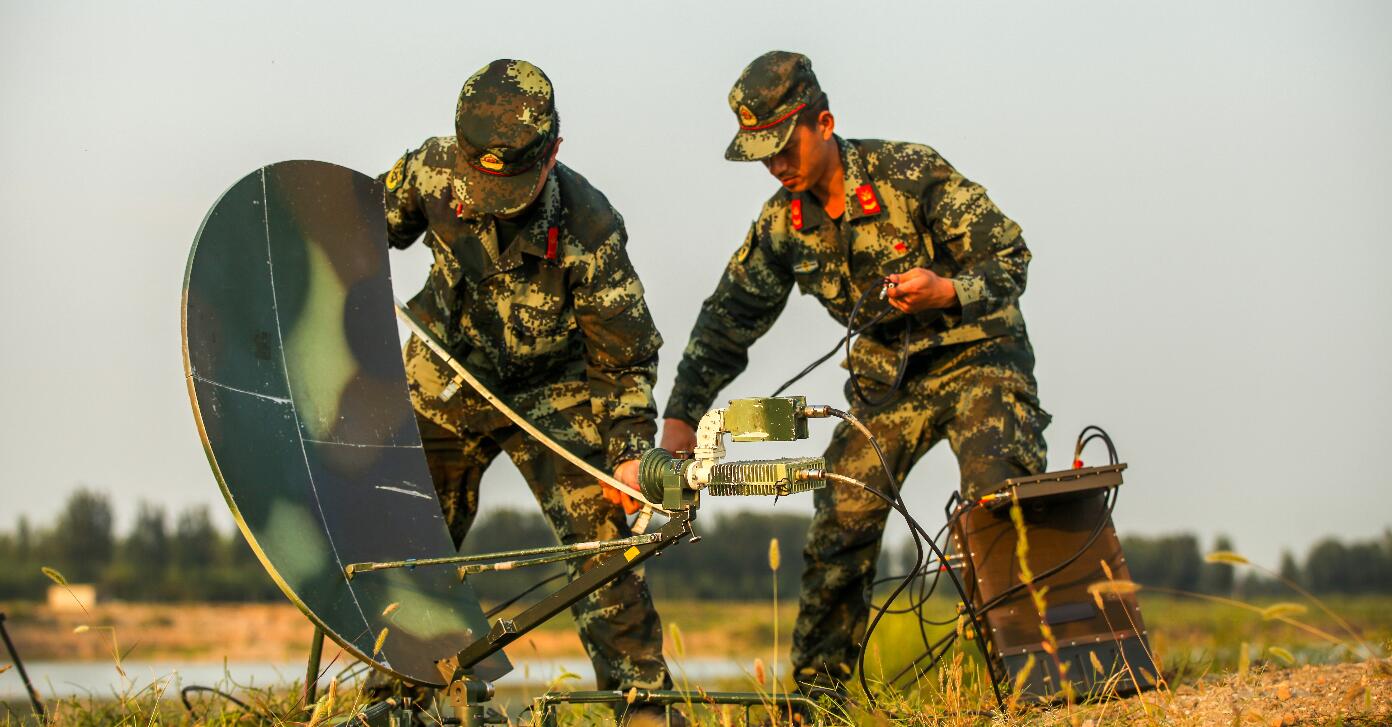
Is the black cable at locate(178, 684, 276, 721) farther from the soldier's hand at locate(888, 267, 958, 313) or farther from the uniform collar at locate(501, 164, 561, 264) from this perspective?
the soldier's hand at locate(888, 267, 958, 313)

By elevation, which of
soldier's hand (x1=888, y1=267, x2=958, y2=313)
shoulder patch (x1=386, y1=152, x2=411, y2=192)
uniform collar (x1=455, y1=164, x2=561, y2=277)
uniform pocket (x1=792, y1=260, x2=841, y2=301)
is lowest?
soldier's hand (x1=888, y1=267, x2=958, y2=313)

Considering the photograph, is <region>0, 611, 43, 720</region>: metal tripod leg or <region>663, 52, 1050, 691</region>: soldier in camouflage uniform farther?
<region>663, 52, 1050, 691</region>: soldier in camouflage uniform

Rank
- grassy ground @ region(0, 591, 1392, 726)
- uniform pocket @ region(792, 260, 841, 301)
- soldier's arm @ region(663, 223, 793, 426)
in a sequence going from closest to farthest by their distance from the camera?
1. grassy ground @ region(0, 591, 1392, 726)
2. uniform pocket @ region(792, 260, 841, 301)
3. soldier's arm @ region(663, 223, 793, 426)

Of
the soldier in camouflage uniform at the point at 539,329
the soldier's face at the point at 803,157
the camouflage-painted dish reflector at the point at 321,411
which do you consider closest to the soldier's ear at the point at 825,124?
the soldier's face at the point at 803,157

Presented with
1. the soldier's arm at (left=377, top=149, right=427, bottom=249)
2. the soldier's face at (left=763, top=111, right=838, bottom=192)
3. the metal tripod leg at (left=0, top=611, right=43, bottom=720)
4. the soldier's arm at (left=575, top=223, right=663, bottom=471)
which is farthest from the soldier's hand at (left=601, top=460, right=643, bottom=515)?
the metal tripod leg at (left=0, top=611, right=43, bottom=720)

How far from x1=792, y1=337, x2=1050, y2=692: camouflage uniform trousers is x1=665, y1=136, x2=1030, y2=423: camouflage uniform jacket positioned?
0.15 m

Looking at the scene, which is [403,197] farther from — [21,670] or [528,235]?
[21,670]

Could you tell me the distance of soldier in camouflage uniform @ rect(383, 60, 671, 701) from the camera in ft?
20.9

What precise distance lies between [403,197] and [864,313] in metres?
2.39

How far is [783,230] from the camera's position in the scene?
7477mm

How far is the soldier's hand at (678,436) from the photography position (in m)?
7.38

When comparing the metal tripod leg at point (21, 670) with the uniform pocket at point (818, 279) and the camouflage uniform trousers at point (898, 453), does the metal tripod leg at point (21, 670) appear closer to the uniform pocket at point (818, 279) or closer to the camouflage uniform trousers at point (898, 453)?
the camouflage uniform trousers at point (898, 453)

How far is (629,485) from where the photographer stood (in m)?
6.30

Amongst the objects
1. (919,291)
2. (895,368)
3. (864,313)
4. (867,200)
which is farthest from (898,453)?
(867,200)
